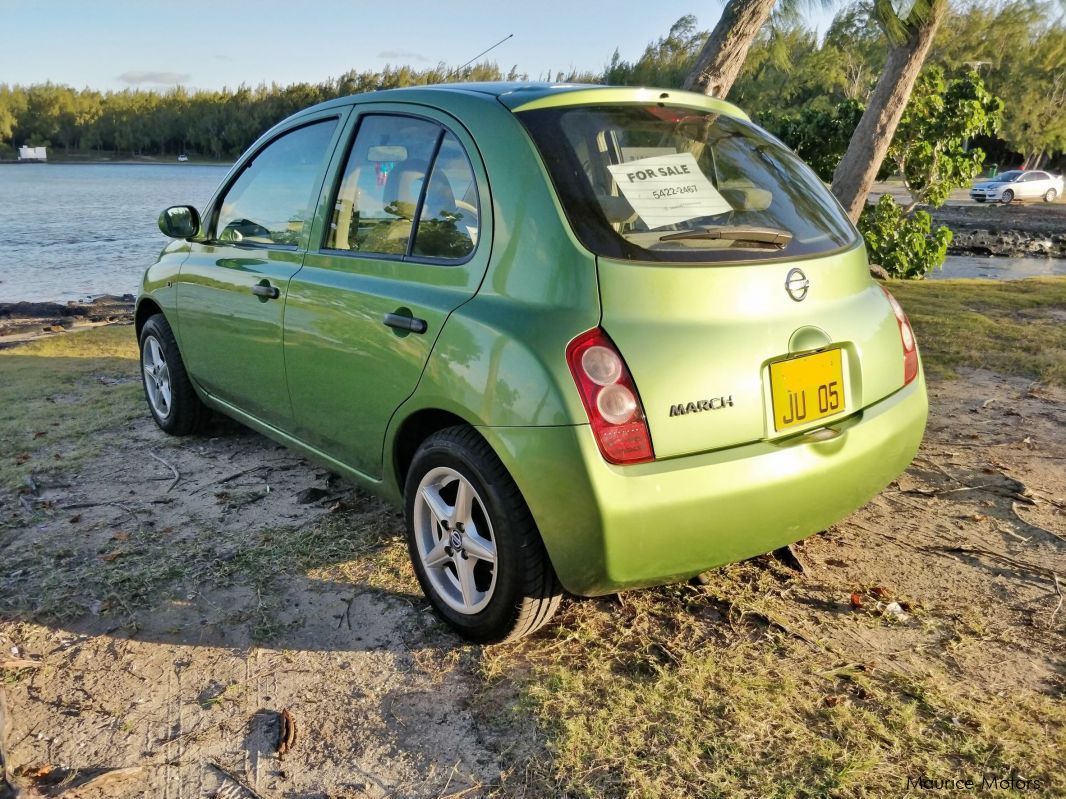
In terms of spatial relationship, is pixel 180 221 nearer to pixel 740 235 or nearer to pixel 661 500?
pixel 740 235

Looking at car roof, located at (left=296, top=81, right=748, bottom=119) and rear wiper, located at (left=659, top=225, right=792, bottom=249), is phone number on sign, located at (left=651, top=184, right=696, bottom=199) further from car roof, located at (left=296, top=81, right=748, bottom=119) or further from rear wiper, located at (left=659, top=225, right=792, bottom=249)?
car roof, located at (left=296, top=81, right=748, bottom=119)

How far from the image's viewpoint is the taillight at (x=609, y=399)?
2.40 meters

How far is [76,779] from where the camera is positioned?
2.35 m

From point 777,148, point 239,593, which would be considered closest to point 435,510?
point 239,593

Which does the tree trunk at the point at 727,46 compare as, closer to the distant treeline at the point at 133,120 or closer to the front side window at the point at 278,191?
the front side window at the point at 278,191

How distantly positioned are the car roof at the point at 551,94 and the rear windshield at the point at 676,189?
45 millimetres

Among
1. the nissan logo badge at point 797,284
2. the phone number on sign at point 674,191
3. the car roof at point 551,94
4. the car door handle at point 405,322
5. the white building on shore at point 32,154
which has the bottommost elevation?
the car door handle at point 405,322

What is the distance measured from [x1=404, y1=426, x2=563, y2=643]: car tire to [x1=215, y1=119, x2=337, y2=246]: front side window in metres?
1.39

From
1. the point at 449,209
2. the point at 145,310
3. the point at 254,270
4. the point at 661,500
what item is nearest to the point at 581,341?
the point at 661,500

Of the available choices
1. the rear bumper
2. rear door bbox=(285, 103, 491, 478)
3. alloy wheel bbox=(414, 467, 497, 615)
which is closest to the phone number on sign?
rear door bbox=(285, 103, 491, 478)

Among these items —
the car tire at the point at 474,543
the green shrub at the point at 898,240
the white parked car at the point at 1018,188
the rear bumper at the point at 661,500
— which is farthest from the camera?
the white parked car at the point at 1018,188

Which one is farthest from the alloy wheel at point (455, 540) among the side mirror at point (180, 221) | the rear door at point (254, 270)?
the side mirror at point (180, 221)

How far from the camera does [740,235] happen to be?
2760 mm

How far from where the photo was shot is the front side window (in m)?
3.67
